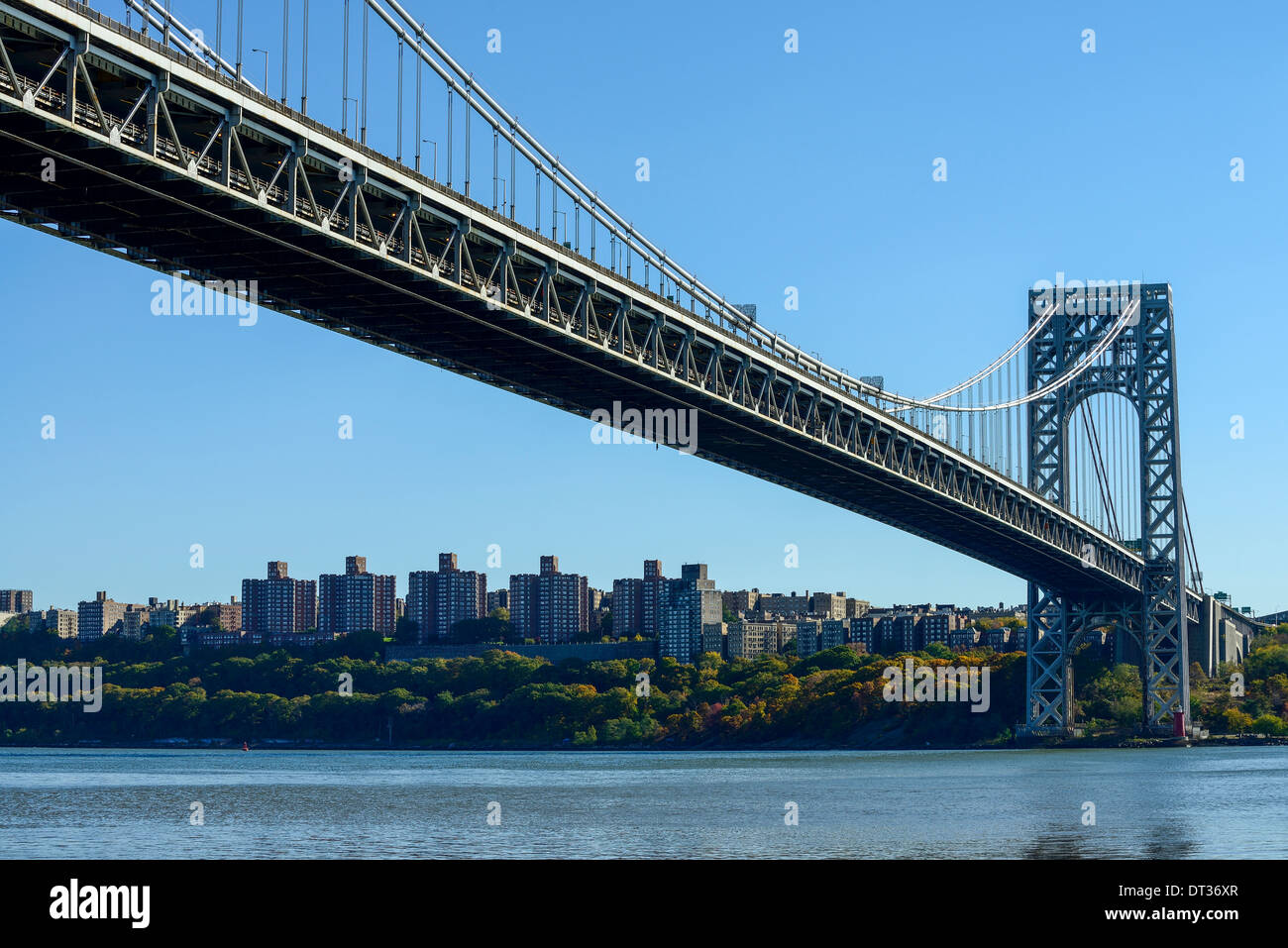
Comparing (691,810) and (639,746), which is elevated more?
(691,810)

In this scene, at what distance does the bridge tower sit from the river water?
8.94 meters

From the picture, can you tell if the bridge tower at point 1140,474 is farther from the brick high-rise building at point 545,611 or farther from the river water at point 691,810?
the brick high-rise building at point 545,611

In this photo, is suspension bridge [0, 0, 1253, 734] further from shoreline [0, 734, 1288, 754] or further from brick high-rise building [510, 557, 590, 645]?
brick high-rise building [510, 557, 590, 645]

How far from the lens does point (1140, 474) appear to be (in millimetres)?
87312

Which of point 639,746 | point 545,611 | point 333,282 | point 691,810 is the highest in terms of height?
point 333,282

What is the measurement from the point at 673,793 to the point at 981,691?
48659 mm

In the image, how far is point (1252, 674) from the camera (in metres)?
97.3

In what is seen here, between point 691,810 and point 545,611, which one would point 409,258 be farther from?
point 545,611

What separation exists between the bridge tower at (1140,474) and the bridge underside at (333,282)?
3328 centimetres

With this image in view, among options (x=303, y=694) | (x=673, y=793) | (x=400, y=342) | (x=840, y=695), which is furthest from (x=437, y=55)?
(x=303, y=694)

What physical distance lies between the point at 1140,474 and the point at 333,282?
60965mm

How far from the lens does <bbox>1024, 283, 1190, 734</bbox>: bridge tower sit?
86.9m

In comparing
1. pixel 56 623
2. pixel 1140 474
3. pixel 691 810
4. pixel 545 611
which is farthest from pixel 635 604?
pixel 691 810
